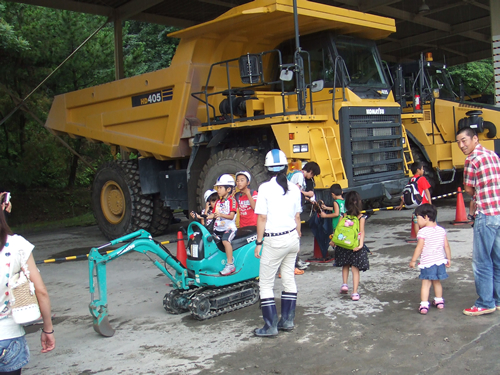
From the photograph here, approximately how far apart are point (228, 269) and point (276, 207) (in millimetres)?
1324

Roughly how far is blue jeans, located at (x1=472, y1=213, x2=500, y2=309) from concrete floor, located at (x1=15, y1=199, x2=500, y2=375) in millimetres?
202

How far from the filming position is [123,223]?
1162 centimetres

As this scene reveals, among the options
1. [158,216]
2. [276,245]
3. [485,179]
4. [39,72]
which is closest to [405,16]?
[158,216]

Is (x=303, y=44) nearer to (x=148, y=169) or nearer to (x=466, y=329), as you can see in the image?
(x=148, y=169)

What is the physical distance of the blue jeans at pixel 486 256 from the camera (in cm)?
515

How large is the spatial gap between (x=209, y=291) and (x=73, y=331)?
57.4 inches

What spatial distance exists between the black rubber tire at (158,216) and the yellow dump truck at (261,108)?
24 centimetres

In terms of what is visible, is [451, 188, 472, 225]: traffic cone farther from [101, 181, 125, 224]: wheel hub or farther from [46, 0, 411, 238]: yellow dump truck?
[101, 181, 125, 224]: wheel hub

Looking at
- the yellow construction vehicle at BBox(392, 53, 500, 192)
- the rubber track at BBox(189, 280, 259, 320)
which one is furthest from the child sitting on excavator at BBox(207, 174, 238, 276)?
the yellow construction vehicle at BBox(392, 53, 500, 192)

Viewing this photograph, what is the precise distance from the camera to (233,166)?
28.6 ft

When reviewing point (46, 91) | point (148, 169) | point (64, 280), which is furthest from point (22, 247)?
point (46, 91)

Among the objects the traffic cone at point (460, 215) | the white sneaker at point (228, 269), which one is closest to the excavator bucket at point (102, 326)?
the white sneaker at point (228, 269)

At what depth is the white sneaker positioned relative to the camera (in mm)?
6074

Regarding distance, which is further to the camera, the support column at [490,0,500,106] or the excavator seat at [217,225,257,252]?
the support column at [490,0,500,106]
